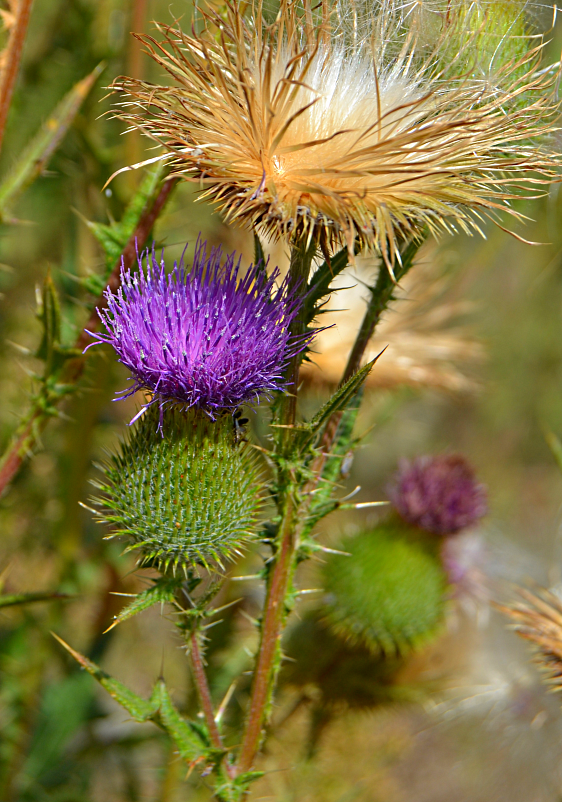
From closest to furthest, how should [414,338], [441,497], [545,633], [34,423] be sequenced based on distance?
[545,633]
[34,423]
[441,497]
[414,338]

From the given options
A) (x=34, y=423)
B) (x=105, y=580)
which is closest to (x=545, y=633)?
(x=34, y=423)

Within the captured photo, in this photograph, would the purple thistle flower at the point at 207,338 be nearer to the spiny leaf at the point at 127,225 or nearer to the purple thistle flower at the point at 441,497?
the spiny leaf at the point at 127,225

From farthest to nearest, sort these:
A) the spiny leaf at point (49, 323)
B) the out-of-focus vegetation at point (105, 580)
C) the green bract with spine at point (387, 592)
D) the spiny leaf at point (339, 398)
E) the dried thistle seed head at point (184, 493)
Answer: the out-of-focus vegetation at point (105, 580) < the green bract with spine at point (387, 592) < the spiny leaf at point (49, 323) < the dried thistle seed head at point (184, 493) < the spiny leaf at point (339, 398)

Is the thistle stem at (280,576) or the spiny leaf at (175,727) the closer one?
the thistle stem at (280,576)

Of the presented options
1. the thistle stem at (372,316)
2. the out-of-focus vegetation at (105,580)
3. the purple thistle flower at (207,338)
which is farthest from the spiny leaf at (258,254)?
the out-of-focus vegetation at (105,580)

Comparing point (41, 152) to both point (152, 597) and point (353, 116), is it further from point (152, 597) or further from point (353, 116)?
point (152, 597)

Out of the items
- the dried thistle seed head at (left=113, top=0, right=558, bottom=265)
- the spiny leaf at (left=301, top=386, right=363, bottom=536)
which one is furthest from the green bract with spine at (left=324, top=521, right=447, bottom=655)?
the dried thistle seed head at (left=113, top=0, right=558, bottom=265)
